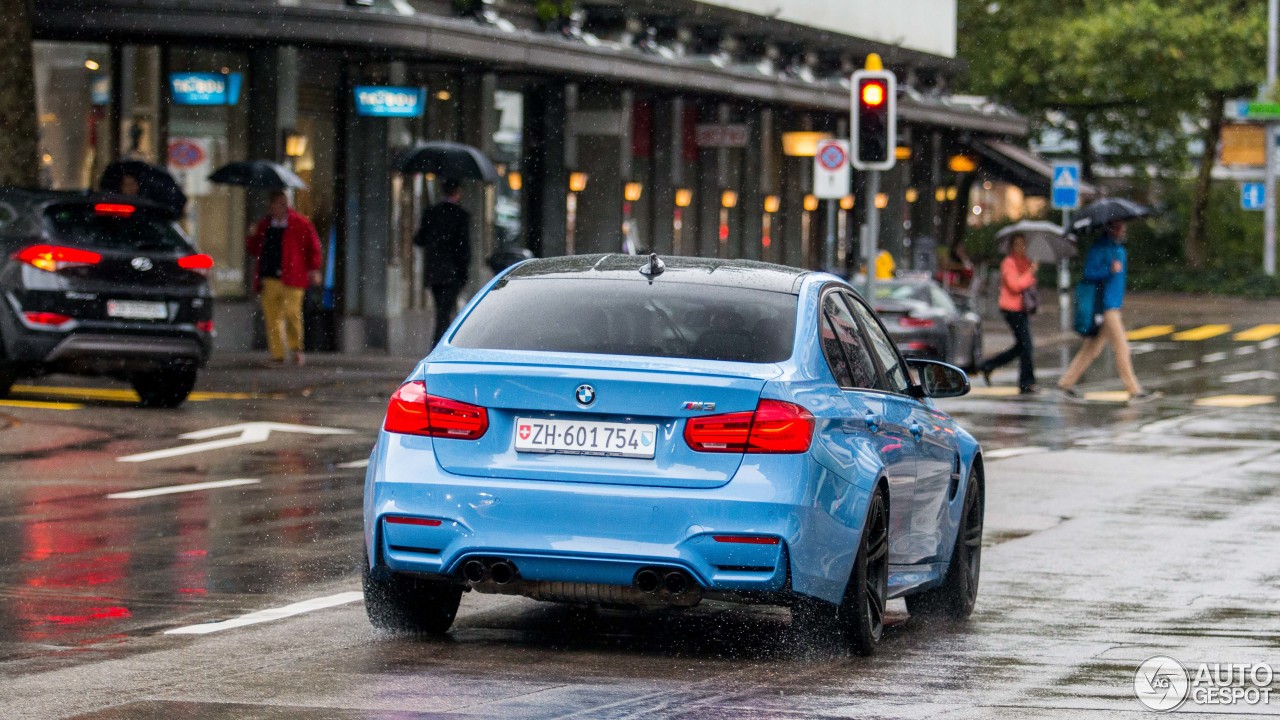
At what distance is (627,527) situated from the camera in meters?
7.87

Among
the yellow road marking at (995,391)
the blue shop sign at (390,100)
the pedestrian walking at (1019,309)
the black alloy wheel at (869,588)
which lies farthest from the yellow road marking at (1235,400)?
the black alloy wheel at (869,588)

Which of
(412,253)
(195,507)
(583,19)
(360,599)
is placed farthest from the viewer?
(583,19)

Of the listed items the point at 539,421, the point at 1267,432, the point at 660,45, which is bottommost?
the point at 1267,432

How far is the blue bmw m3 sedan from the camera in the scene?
789 cm

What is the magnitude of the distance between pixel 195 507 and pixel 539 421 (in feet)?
18.3

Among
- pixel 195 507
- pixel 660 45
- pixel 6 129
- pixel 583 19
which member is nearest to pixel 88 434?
pixel 195 507

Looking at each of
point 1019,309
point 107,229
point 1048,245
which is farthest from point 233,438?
point 1048,245

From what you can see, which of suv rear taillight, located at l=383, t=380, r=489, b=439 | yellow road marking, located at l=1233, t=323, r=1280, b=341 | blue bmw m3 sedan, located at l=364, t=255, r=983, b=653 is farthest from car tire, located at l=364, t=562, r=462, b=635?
yellow road marking, located at l=1233, t=323, r=1280, b=341

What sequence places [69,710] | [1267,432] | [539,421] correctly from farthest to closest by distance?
1. [1267,432]
2. [539,421]
3. [69,710]

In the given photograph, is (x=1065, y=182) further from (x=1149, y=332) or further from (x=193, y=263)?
(x=193, y=263)

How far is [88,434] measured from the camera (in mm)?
17359

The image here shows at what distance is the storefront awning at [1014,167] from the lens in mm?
56438

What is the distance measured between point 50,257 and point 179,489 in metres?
5.27

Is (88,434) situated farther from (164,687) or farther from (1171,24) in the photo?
(1171,24)
